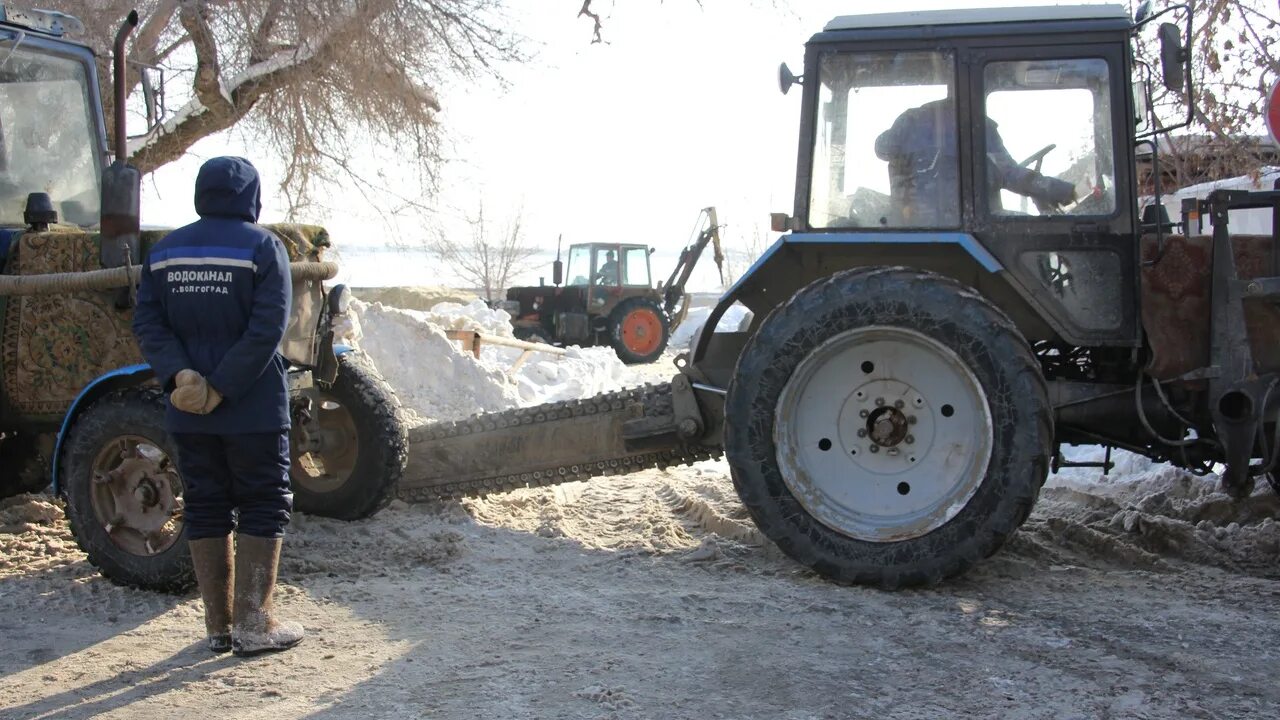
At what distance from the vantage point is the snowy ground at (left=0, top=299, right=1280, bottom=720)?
12.2ft

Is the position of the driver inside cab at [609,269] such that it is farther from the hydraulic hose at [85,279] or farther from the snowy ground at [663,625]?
the hydraulic hose at [85,279]

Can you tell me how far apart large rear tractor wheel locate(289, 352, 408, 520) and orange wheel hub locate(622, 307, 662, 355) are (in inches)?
610

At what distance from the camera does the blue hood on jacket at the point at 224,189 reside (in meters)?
4.27

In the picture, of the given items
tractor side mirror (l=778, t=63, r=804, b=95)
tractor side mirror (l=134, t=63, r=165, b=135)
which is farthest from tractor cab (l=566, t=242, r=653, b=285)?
tractor side mirror (l=778, t=63, r=804, b=95)

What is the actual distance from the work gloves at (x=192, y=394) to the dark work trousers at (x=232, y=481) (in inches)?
6.3

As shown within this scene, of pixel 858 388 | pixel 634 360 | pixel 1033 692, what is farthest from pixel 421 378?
pixel 634 360

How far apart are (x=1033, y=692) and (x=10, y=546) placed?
4.65 m

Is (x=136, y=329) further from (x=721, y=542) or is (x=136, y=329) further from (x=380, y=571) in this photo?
(x=721, y=542)

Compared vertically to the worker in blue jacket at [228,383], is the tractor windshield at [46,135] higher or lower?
higher

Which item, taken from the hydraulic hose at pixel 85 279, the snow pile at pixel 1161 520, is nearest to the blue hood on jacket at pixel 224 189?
the hydraulic hose at pixel 85 279

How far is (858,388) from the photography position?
527cm

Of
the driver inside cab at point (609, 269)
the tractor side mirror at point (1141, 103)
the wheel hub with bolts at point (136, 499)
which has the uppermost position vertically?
the driver inside cab at point (609, 269)

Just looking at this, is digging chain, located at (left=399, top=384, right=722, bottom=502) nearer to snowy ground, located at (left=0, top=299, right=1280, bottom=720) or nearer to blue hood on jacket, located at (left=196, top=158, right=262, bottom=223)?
snowy ground, located at (left=0, top=299, right=1280, bottom=720)

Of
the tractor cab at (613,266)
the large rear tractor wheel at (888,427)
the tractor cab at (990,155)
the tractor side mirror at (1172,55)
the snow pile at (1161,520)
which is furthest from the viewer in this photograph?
the tractor cab at (613,266)
